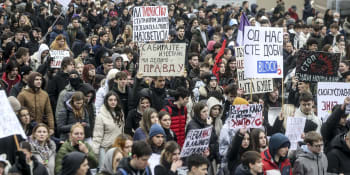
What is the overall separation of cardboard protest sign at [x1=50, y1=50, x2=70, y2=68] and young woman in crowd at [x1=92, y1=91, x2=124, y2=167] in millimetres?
3407

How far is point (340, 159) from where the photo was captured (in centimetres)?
934

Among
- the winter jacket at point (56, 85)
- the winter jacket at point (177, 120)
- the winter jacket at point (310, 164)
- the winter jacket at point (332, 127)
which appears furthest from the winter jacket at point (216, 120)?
the winter jacket at point (56, 85)

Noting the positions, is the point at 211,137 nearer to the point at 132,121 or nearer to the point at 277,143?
the point at 277,143

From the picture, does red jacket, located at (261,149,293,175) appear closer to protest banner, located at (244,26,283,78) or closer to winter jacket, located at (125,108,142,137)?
winter jacket, located at (125,108,142,137)

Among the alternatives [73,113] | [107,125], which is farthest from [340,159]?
[73,113]

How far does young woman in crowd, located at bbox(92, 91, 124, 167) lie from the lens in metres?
10.4

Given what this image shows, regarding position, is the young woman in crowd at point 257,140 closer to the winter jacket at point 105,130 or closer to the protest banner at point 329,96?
the winter jacket at point 105,130

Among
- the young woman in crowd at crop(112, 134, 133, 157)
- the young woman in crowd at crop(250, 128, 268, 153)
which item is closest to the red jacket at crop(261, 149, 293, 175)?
the young woman in crowd at crop(250, 128, 268, 153)

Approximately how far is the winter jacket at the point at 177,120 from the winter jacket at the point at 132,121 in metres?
0.45

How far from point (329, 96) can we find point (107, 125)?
3.52 meters

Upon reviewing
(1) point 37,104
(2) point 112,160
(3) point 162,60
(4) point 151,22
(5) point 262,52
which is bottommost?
(2) point 112,160

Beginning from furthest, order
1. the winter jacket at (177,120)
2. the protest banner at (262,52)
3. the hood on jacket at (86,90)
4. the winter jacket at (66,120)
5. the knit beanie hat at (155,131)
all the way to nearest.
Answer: the protest banner at (262,52) → the hood on jacket at (86,90) → the winter jacket at (177,120) → the winter jacket at (66,120) → the knit beanie hat at (155,131)

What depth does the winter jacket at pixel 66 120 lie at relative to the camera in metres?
10.6

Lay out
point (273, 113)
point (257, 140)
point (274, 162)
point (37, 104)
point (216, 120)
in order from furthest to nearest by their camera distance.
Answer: point (273, 113) → point (37, 104) → point (216, 120) → point (257, 140) → point (274, 162)
